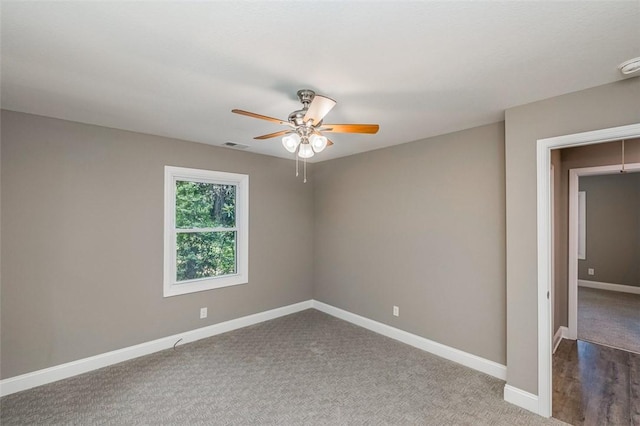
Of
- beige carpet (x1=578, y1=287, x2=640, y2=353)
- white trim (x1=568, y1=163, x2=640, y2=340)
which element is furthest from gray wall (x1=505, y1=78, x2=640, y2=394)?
beige carpet (x1=578, y1=287, x2=640, y2=353)

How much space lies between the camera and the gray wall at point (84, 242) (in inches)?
101

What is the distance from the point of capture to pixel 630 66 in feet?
5.72

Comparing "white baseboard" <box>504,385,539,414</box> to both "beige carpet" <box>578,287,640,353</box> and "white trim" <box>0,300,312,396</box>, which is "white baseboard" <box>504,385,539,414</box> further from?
"white trim" <box>0,300,312,396</box>

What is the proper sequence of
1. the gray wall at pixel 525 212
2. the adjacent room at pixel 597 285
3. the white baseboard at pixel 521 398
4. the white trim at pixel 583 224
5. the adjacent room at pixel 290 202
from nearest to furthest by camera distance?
1. the adjacent room at pixel 290 202
2. the gray wall at pixel 525 212
3. the white baseboard at pixel 521 398
4. the adjacent room at pixel 597 285
5. the white trim at pixel 583 224

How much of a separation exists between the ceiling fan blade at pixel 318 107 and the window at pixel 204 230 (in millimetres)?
2205

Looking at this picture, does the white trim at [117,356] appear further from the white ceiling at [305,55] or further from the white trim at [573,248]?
the white trim at [573,248]

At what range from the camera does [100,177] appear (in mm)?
2990

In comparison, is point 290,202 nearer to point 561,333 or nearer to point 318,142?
point 318,142

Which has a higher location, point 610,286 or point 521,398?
point 610,286

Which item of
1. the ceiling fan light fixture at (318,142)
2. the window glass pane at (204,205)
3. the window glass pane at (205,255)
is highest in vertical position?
the ceiling fan light fixture at (318,142)

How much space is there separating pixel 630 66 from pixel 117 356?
4.77 m

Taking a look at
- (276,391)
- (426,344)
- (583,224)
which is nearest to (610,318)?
(583,224)

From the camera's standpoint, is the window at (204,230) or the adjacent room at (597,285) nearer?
the adjacent room at (597,285)

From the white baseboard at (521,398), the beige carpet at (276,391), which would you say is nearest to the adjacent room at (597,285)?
the white baseboard at (521,398)
